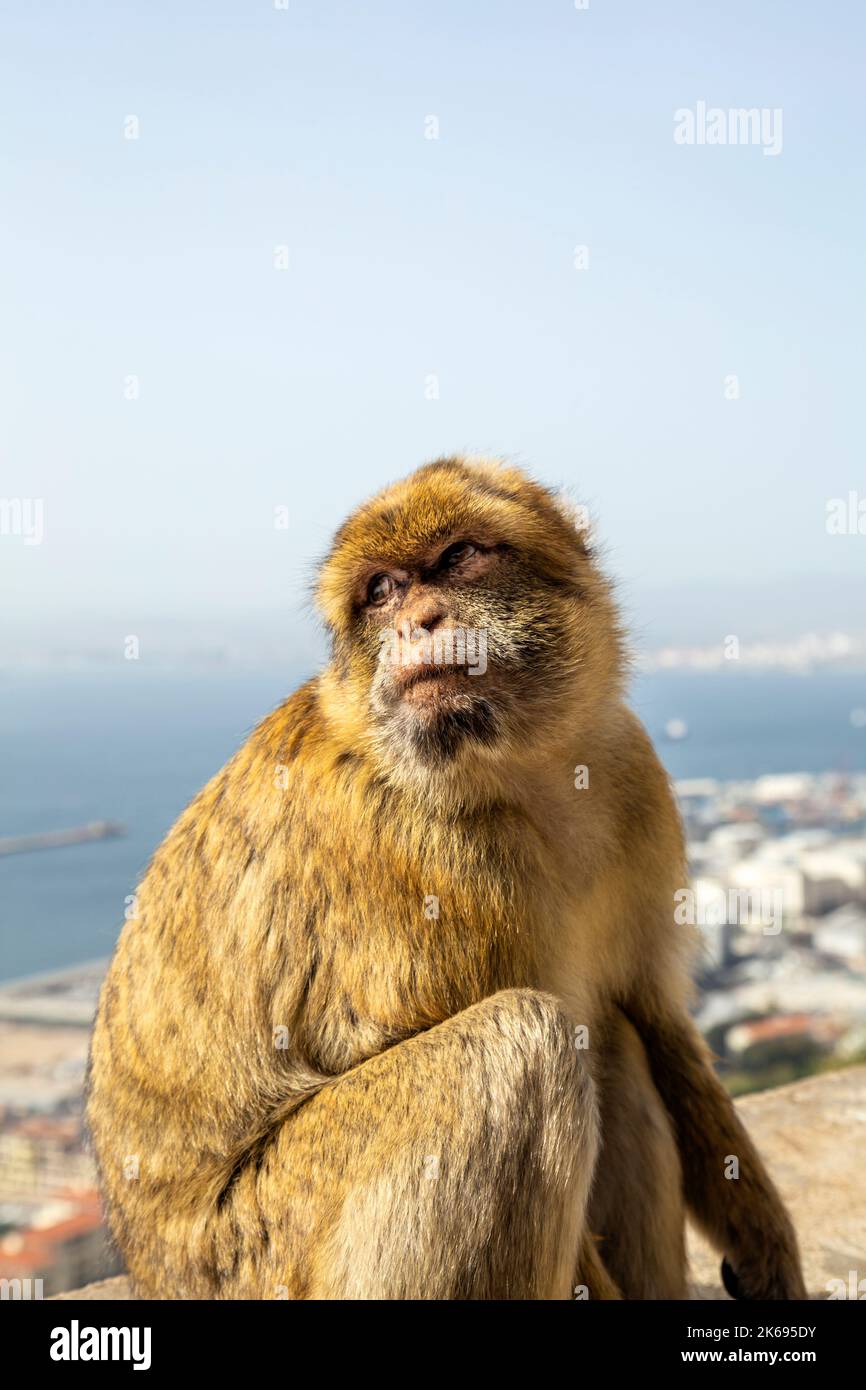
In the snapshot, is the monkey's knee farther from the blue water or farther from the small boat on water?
the small boat on water

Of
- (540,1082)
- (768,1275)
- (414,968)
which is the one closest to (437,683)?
(414,968)

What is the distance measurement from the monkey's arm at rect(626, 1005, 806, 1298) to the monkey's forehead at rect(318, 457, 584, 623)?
1.50 meters

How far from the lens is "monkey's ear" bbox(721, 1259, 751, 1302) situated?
3771mm

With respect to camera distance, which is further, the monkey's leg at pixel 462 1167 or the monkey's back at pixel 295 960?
the monkey's back at pixel 295 960

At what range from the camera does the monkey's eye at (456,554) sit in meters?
3.19

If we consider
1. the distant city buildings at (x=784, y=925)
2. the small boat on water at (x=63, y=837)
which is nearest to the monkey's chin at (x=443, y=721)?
the distant city buildings at (x=784, y=925)

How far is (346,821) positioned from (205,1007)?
601 mm

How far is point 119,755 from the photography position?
102 ft

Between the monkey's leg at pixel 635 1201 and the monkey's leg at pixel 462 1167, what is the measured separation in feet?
1.97

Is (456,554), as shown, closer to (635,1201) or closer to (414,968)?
(414,968)

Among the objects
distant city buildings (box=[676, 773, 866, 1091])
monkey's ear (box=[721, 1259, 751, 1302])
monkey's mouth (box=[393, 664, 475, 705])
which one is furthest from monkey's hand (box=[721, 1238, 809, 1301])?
monkey's mouth (box=[393, 664, 475, 705])

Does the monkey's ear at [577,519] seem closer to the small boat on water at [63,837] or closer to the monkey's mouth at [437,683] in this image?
the monkey's mouth at [437,683]

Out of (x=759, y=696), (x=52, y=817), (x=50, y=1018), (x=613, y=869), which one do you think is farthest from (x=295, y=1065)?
(x=759, y=696)
